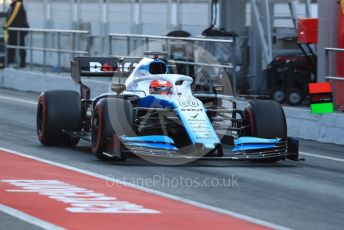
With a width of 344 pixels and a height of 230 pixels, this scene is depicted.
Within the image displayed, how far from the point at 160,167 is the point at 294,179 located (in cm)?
164

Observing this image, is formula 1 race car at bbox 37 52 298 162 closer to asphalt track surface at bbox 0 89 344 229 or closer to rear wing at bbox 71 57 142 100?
asphalt track surface at bbox 0 89 344 229

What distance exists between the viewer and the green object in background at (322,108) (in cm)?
1659

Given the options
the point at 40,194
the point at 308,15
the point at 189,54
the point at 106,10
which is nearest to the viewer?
the point at 40,194

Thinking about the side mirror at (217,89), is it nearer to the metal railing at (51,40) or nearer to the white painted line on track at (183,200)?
the white painted line on track at (183,200)

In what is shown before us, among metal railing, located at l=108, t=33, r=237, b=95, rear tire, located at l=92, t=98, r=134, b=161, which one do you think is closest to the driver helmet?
rear tire, located at l=92, t=98, r=134, b=161

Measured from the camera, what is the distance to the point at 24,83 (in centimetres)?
2661

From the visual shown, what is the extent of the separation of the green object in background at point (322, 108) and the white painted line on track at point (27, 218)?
27.9ft

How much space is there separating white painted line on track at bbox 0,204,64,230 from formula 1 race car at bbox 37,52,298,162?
10.8ft

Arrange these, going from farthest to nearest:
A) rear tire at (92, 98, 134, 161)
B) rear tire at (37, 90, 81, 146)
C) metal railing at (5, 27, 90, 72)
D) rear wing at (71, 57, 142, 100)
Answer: metal railing at (5, 27, 90, 72) < rear wing at (71, 57, 142, 100) < rear tire at (37, 90, 81, 146) < rear tire at (92, 98, 134, 161)

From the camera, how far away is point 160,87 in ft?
42.9

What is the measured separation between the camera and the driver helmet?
1298cm

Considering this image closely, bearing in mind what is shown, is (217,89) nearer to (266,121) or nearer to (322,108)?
(266,121)

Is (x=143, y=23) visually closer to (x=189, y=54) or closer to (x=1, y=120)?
(x=189, y=54)

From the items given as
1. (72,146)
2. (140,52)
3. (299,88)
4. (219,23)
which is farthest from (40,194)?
(219,23)
